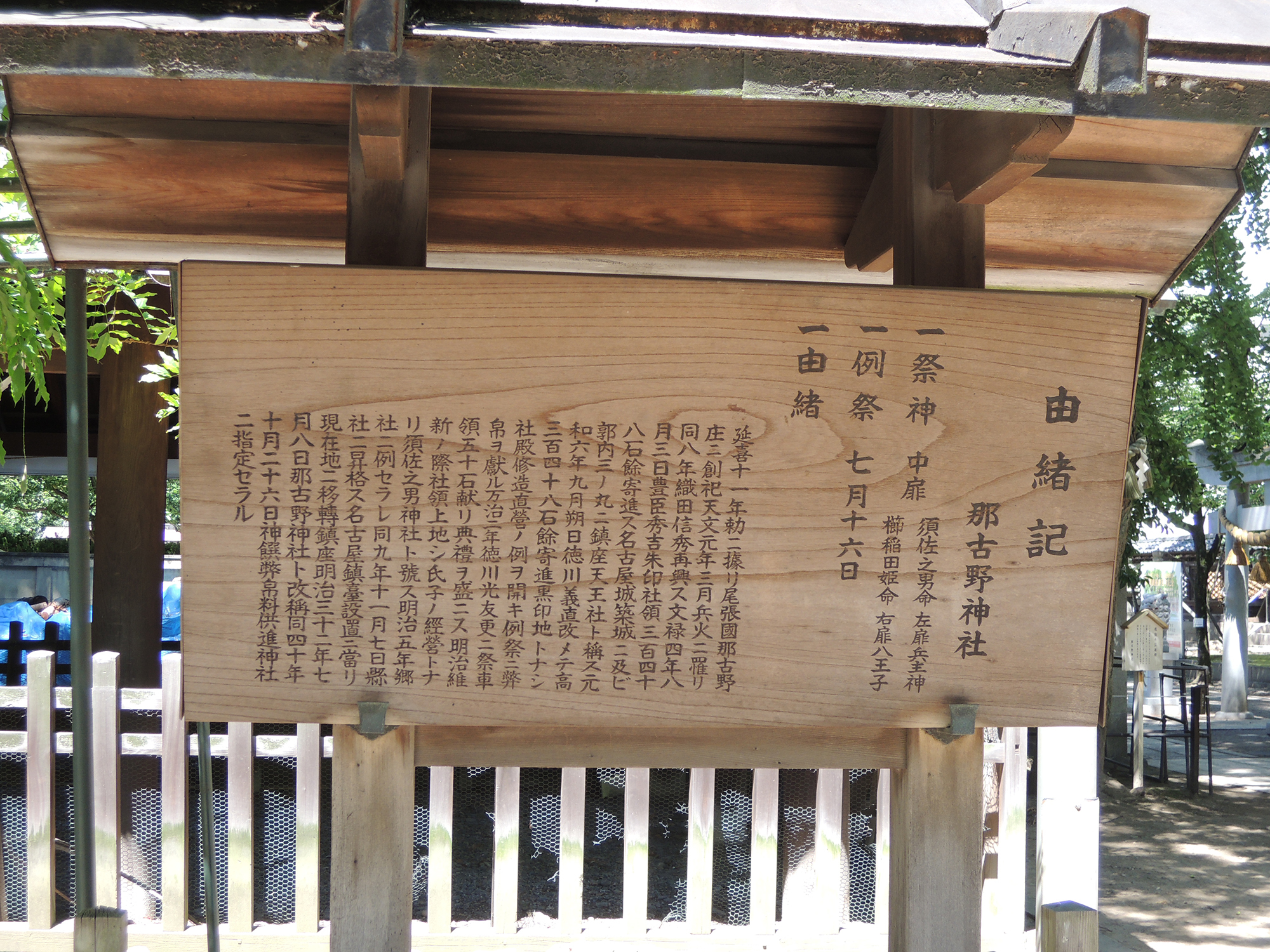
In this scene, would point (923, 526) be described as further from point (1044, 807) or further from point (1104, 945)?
point (1104, 945)

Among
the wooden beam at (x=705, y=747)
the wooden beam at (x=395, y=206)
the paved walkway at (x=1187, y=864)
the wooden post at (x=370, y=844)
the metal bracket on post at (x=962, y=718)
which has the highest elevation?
the wooden beam at (x=395, y=206)

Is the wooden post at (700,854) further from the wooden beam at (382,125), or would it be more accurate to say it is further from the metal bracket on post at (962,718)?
the wooden beam at (382,125)

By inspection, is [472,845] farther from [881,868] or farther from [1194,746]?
[1194,746]

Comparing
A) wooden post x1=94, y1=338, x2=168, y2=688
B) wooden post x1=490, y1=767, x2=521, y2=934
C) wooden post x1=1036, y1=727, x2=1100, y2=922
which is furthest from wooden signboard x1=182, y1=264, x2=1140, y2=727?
wooden post x1=94, y1=338, x2=168, y2=688

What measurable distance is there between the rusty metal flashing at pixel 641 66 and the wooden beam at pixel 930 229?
0.66 meters

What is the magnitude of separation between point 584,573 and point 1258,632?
27905mm

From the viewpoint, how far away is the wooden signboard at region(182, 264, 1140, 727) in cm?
171

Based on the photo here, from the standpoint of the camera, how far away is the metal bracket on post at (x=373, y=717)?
1737 mm

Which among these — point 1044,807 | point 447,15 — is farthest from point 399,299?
point 1044,807

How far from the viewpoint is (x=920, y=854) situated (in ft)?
6.53

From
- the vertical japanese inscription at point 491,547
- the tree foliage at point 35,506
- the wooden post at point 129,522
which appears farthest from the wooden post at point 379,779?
the tree foliage at point 35,506

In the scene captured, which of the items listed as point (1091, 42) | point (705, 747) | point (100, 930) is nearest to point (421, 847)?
point (100, 930)

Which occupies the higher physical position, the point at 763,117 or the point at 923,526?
the point at 763,117

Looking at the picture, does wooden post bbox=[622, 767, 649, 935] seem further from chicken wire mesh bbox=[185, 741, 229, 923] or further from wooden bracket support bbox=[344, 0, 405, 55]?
wooden bracket support bbox=[344, 0, 405, 55]
